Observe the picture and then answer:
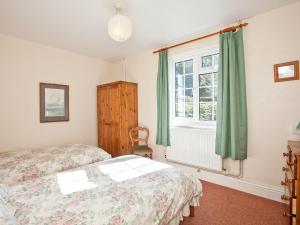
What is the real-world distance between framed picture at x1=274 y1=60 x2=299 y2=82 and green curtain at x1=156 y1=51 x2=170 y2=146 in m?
1.71

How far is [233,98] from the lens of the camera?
247 centimetres

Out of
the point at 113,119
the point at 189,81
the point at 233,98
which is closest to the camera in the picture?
the point at 233,98

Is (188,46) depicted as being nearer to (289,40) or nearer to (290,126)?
(289,40)

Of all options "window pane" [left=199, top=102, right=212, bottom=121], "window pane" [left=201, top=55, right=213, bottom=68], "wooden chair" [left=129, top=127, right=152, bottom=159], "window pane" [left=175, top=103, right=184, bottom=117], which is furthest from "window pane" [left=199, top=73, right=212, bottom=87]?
"wooden chair" [left=129, top=127, right=152, bottom=159]

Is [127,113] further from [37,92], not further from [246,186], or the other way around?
[246,186]

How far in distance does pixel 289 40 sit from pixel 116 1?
2232mm

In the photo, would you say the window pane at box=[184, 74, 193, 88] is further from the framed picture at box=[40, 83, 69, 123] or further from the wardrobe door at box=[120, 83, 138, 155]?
the framed picture at box=[40, 83, 69, 123]

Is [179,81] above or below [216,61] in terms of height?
below

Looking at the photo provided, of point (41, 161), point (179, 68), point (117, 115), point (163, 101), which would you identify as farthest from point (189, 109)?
point (41, 161)

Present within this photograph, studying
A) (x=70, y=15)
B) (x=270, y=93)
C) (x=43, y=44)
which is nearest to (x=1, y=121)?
(x=43, y=44)

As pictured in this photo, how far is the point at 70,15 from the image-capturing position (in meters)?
2.33

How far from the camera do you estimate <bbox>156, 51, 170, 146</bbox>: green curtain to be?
331 cm

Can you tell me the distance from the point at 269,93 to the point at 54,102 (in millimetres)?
3761

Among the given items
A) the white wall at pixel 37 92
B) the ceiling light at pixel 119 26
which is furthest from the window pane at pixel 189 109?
the white wall at pixel 37 92
